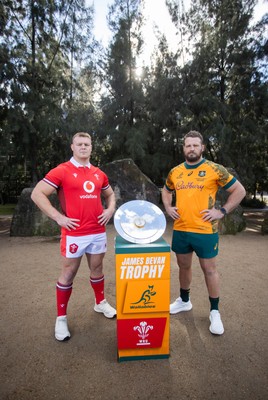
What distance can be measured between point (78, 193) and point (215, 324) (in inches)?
67.2

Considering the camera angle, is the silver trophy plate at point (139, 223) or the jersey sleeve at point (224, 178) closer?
the silver trophy plate at point (139, 223)

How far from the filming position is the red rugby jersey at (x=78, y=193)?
2207mm

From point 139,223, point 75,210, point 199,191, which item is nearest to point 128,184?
point 199,191

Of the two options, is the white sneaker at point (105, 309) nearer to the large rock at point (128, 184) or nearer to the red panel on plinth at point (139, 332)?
the red panel on plinth at point (139, 332)

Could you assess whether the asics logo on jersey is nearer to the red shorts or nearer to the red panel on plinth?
the red shorts

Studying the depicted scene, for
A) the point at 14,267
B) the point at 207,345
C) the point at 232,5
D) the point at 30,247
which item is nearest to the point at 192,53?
the point at 232,5

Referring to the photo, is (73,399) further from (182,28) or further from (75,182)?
(182,28)

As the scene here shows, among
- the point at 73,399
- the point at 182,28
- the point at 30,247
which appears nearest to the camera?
the point at 73,399

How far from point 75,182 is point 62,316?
1224 mm

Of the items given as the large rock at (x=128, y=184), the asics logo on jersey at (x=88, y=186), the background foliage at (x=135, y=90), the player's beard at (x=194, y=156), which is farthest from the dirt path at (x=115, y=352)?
the background foliage at (x=135, y=90)

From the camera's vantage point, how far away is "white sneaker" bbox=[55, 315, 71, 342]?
224 centimetres

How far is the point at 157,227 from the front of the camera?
6.88ft

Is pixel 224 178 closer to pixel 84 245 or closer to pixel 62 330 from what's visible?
pixel 84 245

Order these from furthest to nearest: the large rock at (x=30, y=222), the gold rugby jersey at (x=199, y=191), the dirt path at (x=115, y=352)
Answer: the large rock at (x=30, y=222), the gold rugby jersey at (x=199, y=191), the dirt path at (x=115, y=352)
